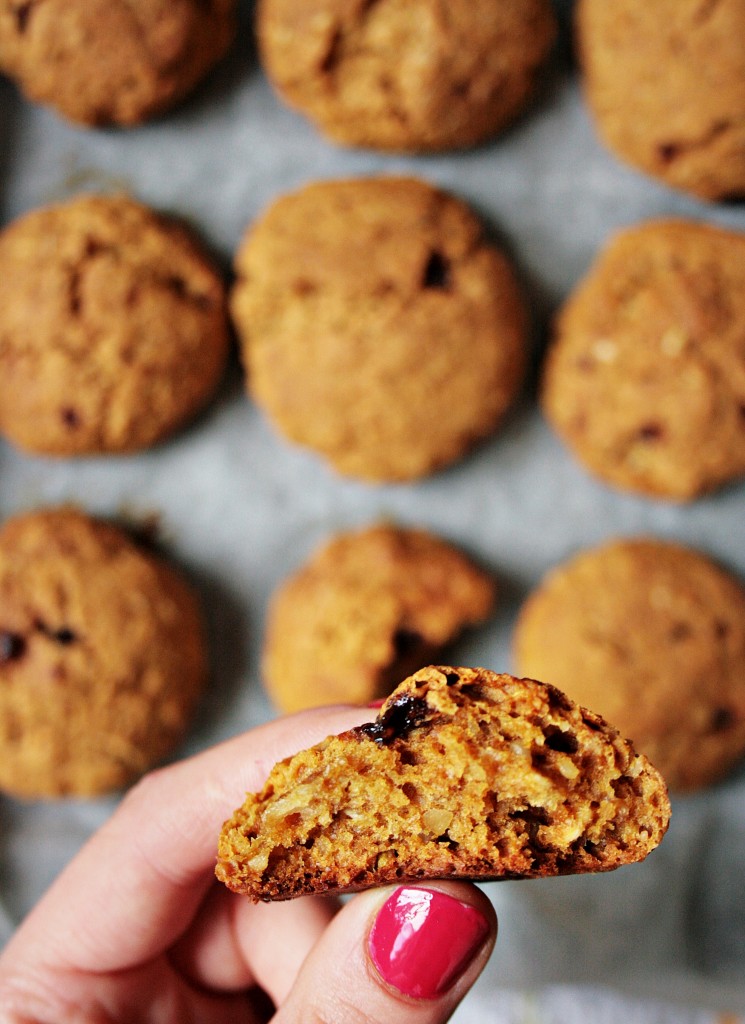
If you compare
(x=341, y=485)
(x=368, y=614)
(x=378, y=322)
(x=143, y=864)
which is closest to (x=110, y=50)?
(x=378, y=322)

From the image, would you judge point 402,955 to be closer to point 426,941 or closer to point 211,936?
point 426,941

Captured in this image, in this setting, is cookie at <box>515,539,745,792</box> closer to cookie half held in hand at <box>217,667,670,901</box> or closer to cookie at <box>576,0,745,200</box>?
cookie at <box>576,0,745,200</box>

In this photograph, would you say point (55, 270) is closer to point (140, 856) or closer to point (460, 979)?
point (140, 856)

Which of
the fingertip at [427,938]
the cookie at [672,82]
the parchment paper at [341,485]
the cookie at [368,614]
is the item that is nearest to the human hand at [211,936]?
the fingertip at [427,938]

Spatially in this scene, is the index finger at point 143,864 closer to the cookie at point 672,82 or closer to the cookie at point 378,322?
the cookie at point 378,322

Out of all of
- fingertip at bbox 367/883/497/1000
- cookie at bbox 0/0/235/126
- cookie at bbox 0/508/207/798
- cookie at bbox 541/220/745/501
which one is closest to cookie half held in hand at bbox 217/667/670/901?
fingertip at bbox 367/883/497/1000

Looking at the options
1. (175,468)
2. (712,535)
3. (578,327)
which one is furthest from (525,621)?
(175,468)
